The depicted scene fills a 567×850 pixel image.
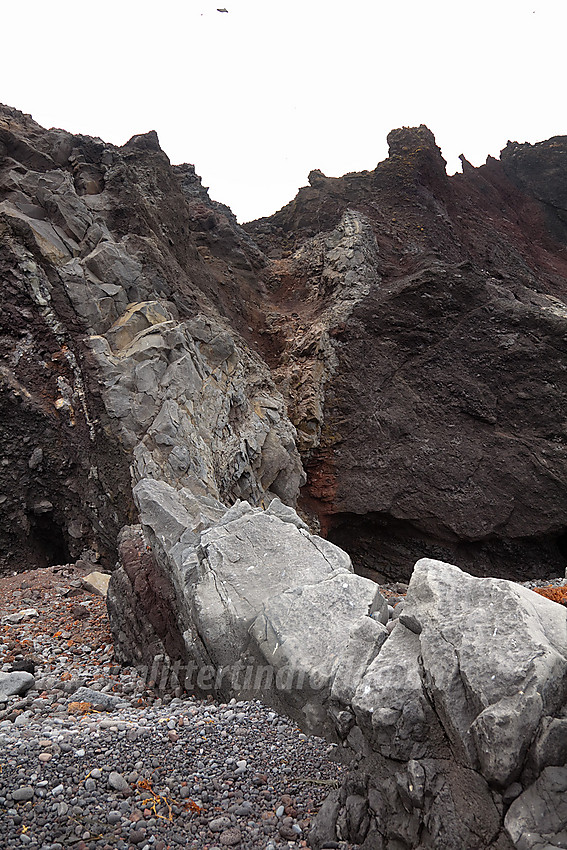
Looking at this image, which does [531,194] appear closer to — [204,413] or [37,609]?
[204,413]

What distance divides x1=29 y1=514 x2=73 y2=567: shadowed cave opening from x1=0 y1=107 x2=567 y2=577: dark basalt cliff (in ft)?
0.18

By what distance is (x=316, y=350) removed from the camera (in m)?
19.2

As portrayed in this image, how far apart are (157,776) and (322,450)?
14533mm

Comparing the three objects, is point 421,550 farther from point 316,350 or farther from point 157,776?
point 157,776

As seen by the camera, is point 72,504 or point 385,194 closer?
point 72,504

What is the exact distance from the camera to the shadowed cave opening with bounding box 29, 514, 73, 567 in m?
12.8

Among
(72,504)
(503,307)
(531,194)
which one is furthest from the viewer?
(531,194)

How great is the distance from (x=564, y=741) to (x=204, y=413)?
1101cm

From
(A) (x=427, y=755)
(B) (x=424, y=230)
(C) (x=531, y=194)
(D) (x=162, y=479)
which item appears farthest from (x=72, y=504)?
(C) (x=531, y=194)

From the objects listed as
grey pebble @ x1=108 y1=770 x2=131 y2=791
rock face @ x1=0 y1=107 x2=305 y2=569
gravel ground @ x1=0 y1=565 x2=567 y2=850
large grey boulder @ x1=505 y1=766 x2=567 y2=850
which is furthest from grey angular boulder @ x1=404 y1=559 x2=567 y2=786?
rock face @ x1=0 y1=107 x2=305 y2=569

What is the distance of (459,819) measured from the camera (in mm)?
2861

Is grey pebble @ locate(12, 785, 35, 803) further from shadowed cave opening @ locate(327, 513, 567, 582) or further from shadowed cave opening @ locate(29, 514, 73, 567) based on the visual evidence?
shadowed cave opening @ locate(327, 513, 567, 582)

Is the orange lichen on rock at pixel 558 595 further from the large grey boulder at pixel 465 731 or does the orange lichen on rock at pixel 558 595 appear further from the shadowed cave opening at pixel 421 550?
the shadowed cave opening at pixel 421 550

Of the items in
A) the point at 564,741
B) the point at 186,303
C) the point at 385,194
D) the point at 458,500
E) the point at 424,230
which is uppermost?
the point at 385,194
